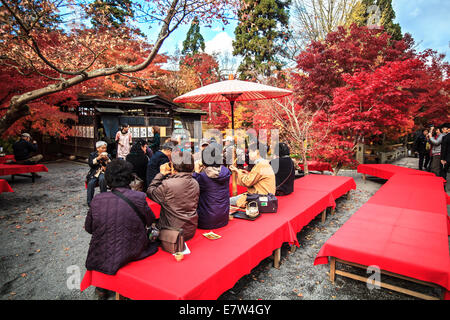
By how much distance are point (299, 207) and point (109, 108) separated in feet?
38.7

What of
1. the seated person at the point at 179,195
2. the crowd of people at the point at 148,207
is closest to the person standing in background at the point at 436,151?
the crowd of people at the point at 148,207

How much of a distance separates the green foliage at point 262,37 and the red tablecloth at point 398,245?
60.8ft

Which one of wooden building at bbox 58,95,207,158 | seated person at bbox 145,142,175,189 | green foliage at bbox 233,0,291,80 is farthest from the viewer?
green foliage at bbox 233,0,291,80

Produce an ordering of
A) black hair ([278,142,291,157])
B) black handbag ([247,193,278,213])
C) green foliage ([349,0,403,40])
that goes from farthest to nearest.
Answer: green foliage ([349,0,403,40])
black hair ([278,142,291,157])
black handbag ([247,193,278,213])

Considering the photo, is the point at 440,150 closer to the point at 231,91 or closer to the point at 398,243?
the point at 398,243

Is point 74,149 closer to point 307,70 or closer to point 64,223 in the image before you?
point 64,223

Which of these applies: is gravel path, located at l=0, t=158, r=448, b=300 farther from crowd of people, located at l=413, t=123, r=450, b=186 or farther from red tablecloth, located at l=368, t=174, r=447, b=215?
crowd of people, located at l=413, t=123, r=450, b=186

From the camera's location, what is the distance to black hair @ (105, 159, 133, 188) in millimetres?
2389

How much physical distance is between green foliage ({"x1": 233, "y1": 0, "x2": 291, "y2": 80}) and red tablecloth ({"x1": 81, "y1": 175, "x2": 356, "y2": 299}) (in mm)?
19024

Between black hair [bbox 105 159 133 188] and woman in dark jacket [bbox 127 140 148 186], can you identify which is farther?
woman in dark jacket [bbox 127 140 148 186]

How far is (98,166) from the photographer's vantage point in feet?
18.2

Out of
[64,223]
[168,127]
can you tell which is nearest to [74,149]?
[168,127]

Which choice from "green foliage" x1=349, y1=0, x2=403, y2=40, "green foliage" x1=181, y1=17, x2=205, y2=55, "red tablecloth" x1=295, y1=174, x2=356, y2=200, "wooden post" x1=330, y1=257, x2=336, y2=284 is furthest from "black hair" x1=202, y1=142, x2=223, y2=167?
"green foliage" x1=181, y1=17, x2=205, y2=55

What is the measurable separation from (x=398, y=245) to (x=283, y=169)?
7.65 ft
